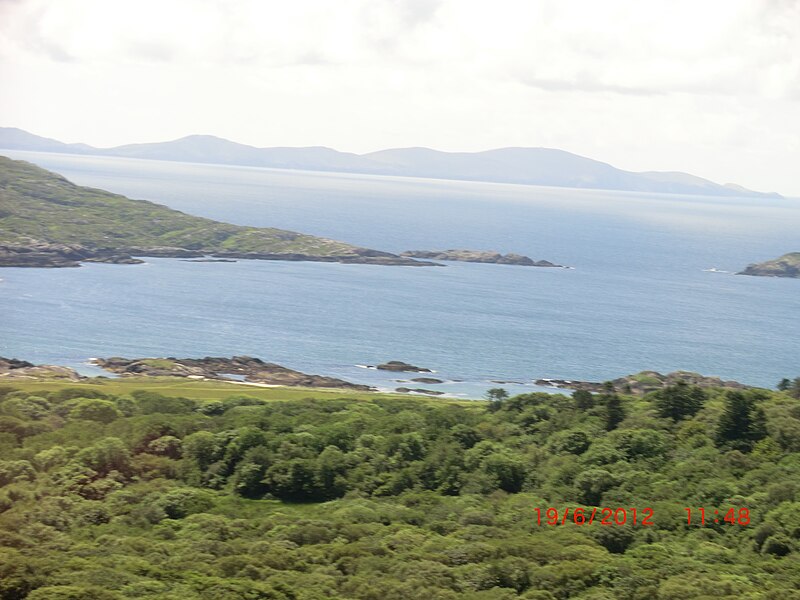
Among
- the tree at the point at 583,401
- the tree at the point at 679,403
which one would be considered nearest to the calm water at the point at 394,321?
the tree at the point at 583,401

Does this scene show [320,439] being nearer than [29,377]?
Yes

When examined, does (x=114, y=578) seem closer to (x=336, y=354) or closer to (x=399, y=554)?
(x=399, y=554)

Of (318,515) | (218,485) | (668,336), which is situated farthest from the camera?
(668,336)

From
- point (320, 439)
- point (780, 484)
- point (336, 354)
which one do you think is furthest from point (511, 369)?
point (780, 484)

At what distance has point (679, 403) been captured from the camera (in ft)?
217

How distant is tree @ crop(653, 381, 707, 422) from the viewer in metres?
65.5

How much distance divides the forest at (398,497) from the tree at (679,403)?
14 cm

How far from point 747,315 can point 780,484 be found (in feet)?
376

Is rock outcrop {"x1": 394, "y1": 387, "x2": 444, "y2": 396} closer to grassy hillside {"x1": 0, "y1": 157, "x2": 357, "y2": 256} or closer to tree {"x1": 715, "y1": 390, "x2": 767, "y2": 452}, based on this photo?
tree {"x1": 715, "y1": 390, "x2": 767, "y2": 452}

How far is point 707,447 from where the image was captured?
5819 cm
